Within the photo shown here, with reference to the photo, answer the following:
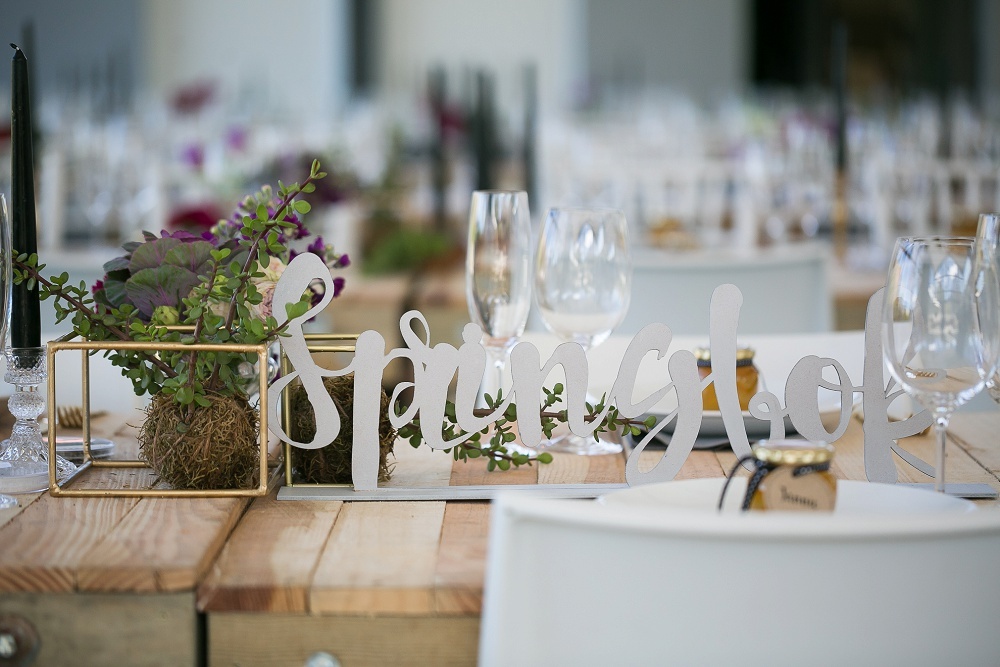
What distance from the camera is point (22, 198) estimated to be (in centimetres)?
102

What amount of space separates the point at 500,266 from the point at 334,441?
23 centimetres

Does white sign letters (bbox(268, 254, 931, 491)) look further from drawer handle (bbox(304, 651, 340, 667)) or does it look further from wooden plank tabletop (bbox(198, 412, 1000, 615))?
drawer handle (bbox(304, 651, 340, 667))

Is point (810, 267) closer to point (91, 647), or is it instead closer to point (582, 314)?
point (582, 314)

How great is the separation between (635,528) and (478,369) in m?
0.35

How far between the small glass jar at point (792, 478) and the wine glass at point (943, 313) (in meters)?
0.12

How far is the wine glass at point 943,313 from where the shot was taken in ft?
2.68

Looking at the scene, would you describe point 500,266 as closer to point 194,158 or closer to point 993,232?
point 993,232

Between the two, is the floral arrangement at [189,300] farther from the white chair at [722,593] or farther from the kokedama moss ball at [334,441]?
the white chair at [722,593]

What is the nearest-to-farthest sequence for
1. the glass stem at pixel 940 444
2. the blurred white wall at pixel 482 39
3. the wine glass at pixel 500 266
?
the glass stem at pixel 940 444 < the wine glass at pixel 500 266 < the blurred white wall at pixel 482 39

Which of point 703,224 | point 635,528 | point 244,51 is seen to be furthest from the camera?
point 244,51

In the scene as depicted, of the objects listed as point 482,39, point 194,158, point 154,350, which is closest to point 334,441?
point 154,350

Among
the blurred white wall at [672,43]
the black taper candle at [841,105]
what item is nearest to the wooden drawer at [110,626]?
the black taper candle at [841,105]

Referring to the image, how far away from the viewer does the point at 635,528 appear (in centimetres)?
61

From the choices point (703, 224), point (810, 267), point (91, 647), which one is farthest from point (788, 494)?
point (703, 224)
